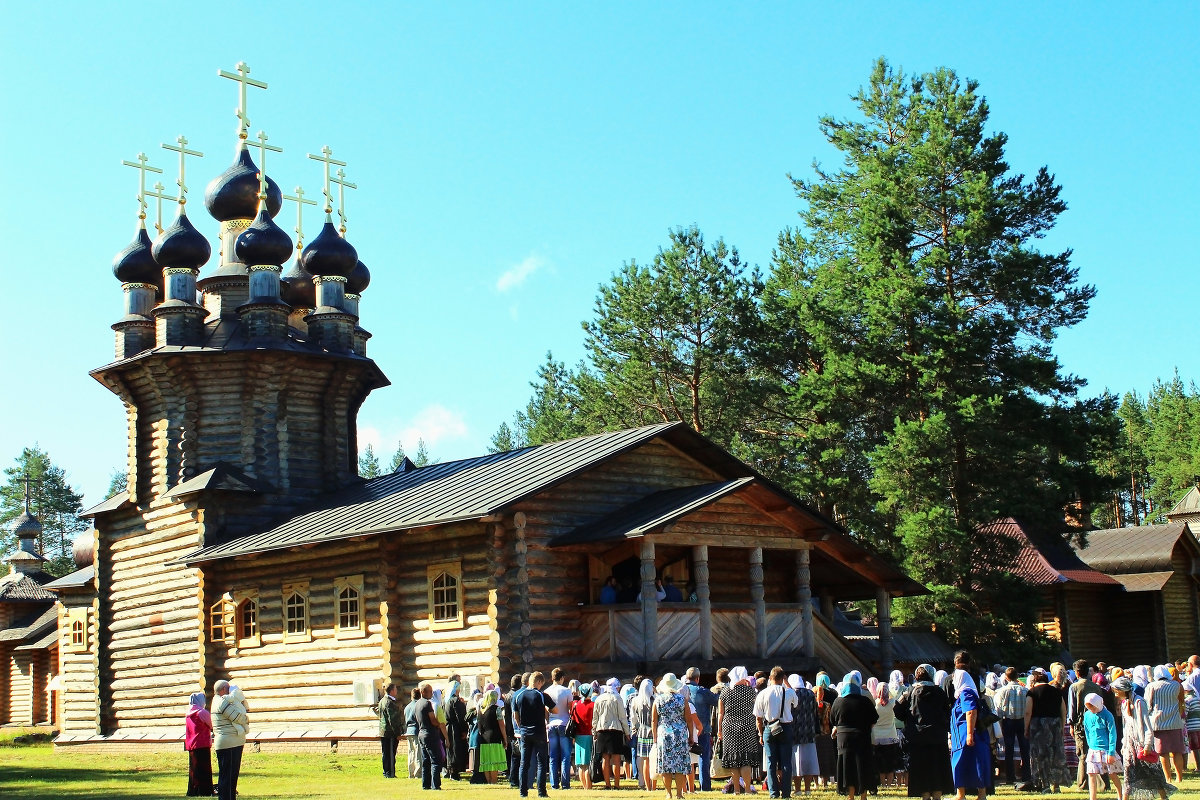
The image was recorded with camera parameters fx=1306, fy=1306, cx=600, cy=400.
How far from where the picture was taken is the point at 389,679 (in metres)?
23.6

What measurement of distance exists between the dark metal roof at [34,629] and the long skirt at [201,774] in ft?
114

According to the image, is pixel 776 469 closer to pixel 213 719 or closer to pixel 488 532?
pixel 488 532

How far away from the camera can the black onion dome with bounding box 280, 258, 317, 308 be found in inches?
1340

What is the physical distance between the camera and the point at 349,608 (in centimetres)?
2503

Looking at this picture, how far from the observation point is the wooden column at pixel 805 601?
2388cm

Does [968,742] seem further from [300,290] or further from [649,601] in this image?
[300,290]

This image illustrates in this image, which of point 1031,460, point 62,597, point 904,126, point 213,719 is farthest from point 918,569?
point 62,597

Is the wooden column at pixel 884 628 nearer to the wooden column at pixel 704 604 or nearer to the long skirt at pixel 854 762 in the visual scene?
the wooden column at pixel 704 604

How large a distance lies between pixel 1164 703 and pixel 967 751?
3.82 m

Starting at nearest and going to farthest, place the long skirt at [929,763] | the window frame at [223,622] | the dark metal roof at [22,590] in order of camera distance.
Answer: the long skirt at [929,763] < the window frame at [223,622] < the dark metal roof at [22,590]

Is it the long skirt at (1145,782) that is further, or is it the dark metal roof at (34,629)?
the dark metal roof at (34,629)

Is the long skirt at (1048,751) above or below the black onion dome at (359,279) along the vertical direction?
below

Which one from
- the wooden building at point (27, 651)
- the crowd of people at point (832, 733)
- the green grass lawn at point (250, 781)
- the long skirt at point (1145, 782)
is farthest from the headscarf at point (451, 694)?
the wooden building at point (27, 651)

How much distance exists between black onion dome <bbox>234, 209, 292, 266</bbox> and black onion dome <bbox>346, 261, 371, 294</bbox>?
346 centimetres
